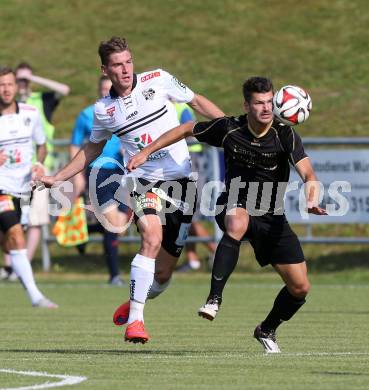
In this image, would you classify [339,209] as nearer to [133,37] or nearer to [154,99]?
[154,99]

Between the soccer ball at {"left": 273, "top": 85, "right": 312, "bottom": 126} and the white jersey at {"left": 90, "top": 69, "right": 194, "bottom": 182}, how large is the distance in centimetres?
122

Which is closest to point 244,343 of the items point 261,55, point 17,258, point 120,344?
point 120,344

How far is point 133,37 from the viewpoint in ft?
110

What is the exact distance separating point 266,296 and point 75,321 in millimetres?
3858

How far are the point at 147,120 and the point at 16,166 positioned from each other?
4.73 metres

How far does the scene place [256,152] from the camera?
396 inches

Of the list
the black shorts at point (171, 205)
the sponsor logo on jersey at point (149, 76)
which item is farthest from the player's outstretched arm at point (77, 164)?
the sponsor logo on jersey at point (149, 76)

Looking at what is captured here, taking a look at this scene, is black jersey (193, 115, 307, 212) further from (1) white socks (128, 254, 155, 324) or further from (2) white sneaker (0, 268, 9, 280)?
(2) white sneaker (0, 268, 9, 280)

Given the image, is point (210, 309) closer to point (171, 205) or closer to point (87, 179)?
point (171, 205)

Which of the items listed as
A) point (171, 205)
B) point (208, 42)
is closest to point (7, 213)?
point (171, 205)

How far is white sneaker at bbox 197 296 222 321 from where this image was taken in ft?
30.9

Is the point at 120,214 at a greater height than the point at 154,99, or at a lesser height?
lesser

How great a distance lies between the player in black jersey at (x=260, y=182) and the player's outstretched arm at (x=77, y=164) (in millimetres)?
1021

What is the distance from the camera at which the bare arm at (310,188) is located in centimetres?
940
